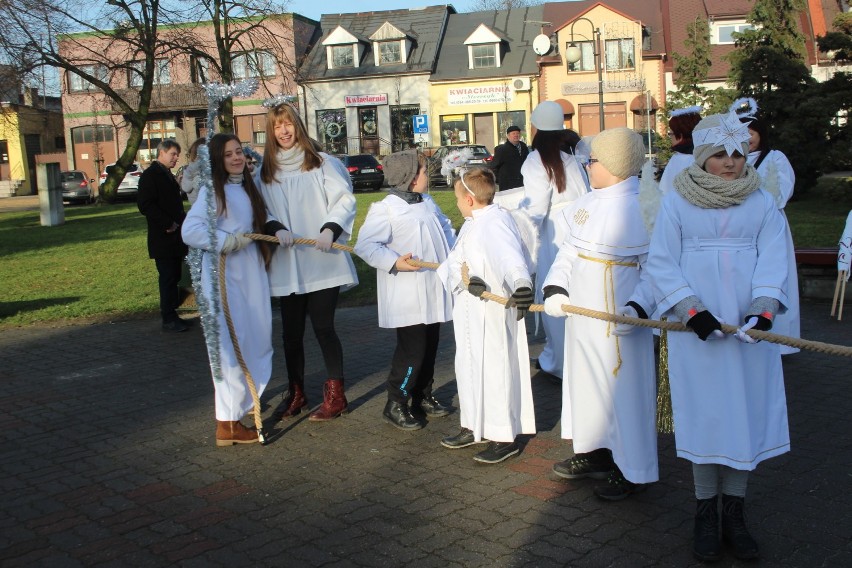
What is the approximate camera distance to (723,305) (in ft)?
13.3

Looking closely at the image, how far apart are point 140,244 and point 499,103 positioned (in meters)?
33.9

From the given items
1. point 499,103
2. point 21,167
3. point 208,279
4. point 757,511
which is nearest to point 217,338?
point 208,279

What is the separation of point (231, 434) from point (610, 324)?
267 cm

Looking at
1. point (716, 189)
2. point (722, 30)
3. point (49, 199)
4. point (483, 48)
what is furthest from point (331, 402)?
point (483, 48)

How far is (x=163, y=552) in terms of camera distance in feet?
14.4

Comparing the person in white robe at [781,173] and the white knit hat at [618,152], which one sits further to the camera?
the person in white robe at [781,173]

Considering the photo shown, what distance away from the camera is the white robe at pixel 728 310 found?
3.97 metres

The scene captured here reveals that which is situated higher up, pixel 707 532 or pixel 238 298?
pixel 238 298

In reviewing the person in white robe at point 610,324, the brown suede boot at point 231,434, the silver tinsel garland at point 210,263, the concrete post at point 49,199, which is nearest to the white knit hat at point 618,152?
the person in white robe at point 610,324

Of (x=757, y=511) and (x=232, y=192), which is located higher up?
(x=232, y=192)

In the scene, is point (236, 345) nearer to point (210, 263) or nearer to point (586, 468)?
point (210, 263)

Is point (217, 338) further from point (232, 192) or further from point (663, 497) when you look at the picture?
point (663, 497)

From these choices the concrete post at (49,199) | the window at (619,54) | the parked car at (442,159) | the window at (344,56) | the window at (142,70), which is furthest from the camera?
the window at (344,56)

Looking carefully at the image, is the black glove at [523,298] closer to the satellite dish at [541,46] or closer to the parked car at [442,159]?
the parked car at [442,159]
